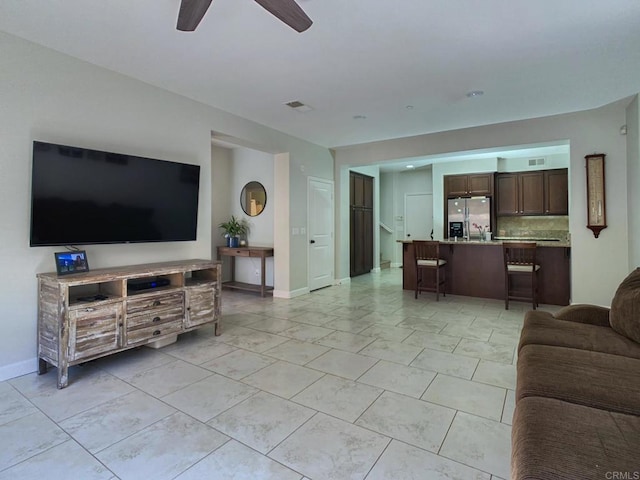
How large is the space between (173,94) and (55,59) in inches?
42.3

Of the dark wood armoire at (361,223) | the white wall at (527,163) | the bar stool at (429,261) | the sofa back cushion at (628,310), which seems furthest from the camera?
the dark wood armoire at (361,223)

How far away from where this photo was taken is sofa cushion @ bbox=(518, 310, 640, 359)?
1.95 meters

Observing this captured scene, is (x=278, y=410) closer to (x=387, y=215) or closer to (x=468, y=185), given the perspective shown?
(x=468, y=185)

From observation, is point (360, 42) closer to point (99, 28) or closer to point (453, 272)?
point (99, 28)

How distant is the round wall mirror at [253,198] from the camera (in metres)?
6.23

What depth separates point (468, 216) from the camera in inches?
308

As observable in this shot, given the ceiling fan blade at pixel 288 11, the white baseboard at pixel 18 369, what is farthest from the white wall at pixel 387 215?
the white baseboard at pixel 18 369

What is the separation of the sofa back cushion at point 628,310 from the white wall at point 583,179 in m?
2.48

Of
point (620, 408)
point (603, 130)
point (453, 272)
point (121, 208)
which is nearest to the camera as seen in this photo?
point (620, 408)

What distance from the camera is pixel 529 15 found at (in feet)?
7.95

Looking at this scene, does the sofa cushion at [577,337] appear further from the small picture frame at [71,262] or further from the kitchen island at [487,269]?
the small picture frame at [71,262]

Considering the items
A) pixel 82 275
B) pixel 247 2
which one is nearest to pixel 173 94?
pixel 247 2

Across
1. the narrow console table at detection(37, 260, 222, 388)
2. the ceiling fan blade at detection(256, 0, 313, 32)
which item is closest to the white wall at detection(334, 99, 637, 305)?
the ceiling fan blade at detection(256, 0, 313, 32)

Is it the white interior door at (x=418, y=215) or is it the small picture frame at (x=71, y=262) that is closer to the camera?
the small picture frame at (x=71, y=262)
